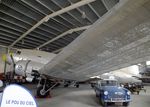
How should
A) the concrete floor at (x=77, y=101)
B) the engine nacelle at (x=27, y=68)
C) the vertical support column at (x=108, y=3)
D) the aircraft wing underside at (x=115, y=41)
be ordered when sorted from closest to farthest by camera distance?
the aircraft wing underside at (x=115, y=41) → the concrete floor at (x=77, y=101) → the engine nacelle at (x=27, y=68) → the vertical support column at (x=108, y=3)

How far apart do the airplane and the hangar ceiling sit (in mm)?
5375

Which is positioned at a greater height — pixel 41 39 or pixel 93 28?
pixel 41 39

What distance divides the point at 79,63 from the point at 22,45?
1380 centimetres

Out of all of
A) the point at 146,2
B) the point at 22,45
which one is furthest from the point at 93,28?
the point at 22,45

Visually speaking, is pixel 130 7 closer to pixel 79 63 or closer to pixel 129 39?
pixel 129 39

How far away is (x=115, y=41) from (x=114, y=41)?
0.02 metres

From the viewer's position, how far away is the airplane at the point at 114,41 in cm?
265

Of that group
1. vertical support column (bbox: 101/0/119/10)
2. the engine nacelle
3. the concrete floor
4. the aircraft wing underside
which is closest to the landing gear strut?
the concrete floor

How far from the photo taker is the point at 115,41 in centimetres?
387

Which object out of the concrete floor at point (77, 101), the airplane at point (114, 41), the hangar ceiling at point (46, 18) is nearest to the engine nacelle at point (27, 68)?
the concrete floor at point (77, 101)

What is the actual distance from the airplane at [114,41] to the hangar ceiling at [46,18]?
5375 millimetres

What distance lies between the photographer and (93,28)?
130 inches

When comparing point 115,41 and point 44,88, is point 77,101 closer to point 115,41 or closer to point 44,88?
point 44,88

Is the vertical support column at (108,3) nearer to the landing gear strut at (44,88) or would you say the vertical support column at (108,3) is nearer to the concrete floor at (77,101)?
the concrete floor at (77,101)
